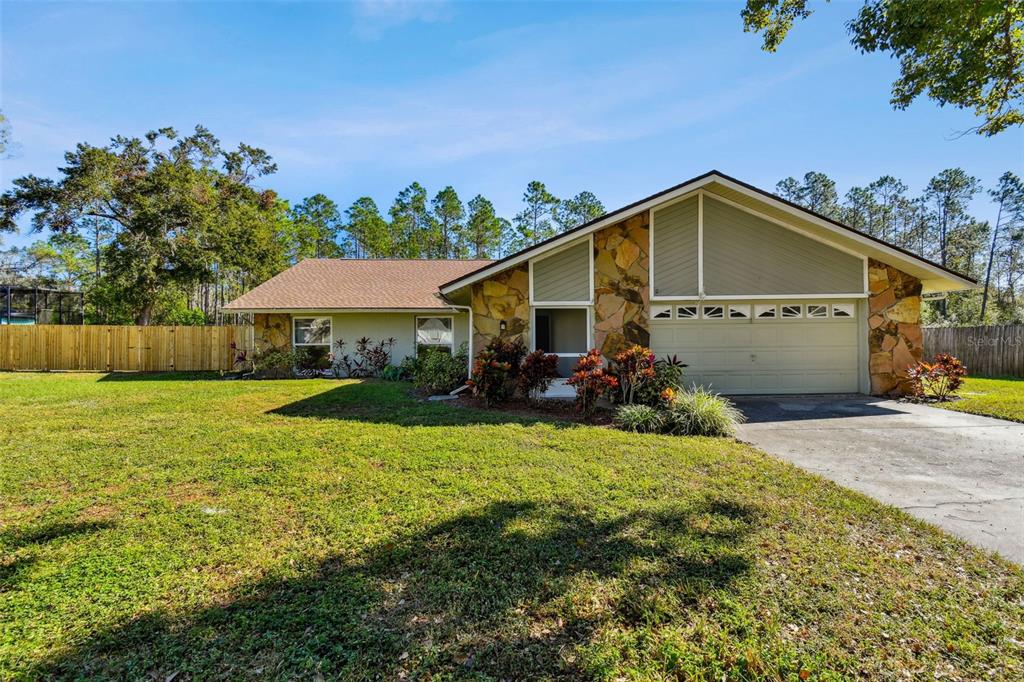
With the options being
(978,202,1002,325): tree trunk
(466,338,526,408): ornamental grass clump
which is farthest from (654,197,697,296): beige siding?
(978,202,1002,325): tree trunk

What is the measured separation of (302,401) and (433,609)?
333 inches

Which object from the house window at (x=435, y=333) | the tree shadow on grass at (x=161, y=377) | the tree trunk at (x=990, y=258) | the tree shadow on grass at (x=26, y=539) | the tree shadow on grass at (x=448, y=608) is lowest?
the tree shadow on grass at (x=448, y=608)

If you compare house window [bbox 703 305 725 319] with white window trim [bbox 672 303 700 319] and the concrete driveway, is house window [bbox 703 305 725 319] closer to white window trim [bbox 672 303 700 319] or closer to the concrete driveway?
white window trim [bbox 672 303 700 319]

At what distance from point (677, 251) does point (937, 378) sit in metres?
6.42

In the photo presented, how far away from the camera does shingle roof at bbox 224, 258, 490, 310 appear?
51.5 feet

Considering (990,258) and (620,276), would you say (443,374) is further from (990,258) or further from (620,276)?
(990,258)

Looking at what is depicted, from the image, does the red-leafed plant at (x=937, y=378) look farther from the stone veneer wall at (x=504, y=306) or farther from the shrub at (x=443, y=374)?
the shrub at (x=443, y=374)

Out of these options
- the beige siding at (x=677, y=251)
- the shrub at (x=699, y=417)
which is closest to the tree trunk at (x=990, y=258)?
the beige siding at (x=677, y=251)

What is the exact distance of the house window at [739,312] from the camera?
10.8 meters

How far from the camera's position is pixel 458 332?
1675cm

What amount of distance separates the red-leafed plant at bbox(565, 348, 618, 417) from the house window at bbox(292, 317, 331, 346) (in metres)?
10.8

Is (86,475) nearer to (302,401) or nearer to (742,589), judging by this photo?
(302,401)

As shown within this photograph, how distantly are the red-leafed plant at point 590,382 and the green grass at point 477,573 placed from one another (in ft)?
8.85

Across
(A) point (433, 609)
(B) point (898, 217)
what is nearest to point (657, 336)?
(A) point (433, 609)
